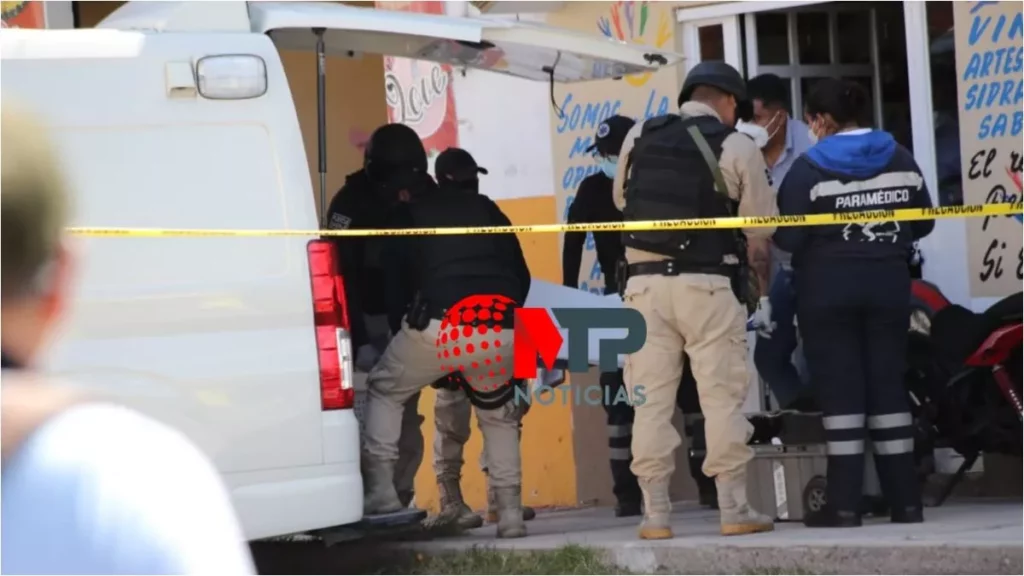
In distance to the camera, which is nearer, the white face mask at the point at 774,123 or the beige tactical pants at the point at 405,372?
the beige tactical pants at the point at 405,372

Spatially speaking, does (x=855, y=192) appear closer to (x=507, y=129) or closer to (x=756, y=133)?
(x=756, y=133)

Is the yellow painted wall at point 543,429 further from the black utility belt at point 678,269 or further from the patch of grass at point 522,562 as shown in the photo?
the black utility belt at point 678,269

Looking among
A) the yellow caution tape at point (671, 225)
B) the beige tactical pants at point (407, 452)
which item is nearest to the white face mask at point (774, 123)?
the yellow caution tape at point (671, 225)

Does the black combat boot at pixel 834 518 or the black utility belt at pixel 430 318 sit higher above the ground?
the black utility belt at pixel 430 318

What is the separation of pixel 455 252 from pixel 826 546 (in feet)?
6.81

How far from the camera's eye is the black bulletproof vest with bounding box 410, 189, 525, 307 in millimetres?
7148

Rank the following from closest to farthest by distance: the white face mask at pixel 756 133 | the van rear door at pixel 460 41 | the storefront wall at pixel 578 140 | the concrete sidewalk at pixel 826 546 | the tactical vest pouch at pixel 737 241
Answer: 1. the concrete sidewalk at pixel 826 546
2. the van rear door at pixel 460 41
3. the tactical vest pouch at pixel 737 241
4. the white face mask at pixel 756 133
5. the storefront wall at pixel 578 140

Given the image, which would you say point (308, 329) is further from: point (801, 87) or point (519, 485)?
point (801, 87)

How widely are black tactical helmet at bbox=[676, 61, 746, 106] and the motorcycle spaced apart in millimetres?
1390

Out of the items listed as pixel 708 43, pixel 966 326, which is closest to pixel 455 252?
pixel 966 326

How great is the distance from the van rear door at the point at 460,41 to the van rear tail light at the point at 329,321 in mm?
951

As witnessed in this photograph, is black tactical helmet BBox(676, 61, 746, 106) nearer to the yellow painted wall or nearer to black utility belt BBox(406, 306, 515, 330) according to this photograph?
black utility belt BBox(406, 306, 515, 330)

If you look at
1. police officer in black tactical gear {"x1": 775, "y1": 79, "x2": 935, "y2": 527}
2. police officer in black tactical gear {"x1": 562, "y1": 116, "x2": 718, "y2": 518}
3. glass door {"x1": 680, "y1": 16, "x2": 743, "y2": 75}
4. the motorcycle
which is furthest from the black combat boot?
glass door {"x1": 680, "y1": 16, "x2": 743, "y2": 75}

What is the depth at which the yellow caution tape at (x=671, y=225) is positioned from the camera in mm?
5625
